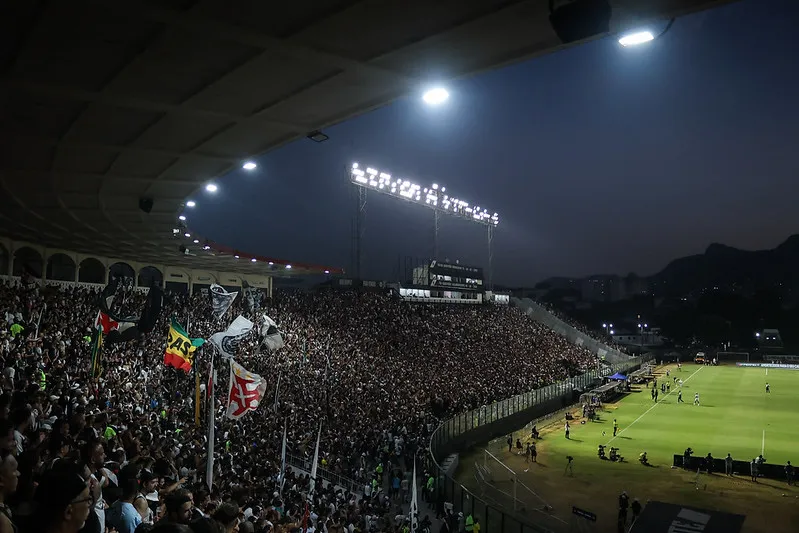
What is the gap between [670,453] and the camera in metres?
30.0

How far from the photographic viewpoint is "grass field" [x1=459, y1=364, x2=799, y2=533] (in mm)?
21672

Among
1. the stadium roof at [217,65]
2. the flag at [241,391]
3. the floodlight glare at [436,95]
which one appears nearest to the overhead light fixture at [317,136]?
the stadium roof at [217,65]

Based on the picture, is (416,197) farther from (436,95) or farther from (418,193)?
(436,95)

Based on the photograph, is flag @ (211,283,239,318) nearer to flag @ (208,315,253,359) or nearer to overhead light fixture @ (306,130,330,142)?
flag @ (208,315,253,359)

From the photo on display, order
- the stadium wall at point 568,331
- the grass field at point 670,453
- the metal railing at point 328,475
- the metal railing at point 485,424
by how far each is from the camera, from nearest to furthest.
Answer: the metal railing at point 485,424 < the metal railing at point 328,475 < the grass field at point 670,453 < the stadium wall at point 568,331

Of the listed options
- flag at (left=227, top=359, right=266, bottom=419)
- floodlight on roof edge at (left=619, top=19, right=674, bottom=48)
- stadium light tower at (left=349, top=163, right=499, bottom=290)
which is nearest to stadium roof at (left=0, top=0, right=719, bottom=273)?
floodlight on roof edge at (left=619, top=19, right=674, bottom=48)

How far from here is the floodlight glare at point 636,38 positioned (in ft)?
15.8

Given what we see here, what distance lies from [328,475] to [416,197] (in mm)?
33858

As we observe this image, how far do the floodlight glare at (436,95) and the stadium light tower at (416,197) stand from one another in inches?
1379

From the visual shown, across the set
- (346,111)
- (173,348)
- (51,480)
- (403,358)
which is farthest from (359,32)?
(403,358)

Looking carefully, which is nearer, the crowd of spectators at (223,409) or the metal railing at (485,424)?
the crowd of spectators at (223,409)

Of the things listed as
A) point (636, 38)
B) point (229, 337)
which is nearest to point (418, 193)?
point (229, 337)

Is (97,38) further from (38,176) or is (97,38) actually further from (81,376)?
(81,376)

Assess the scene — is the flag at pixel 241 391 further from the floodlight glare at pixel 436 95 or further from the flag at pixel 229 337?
the floodlight glare at pixel 436 95
